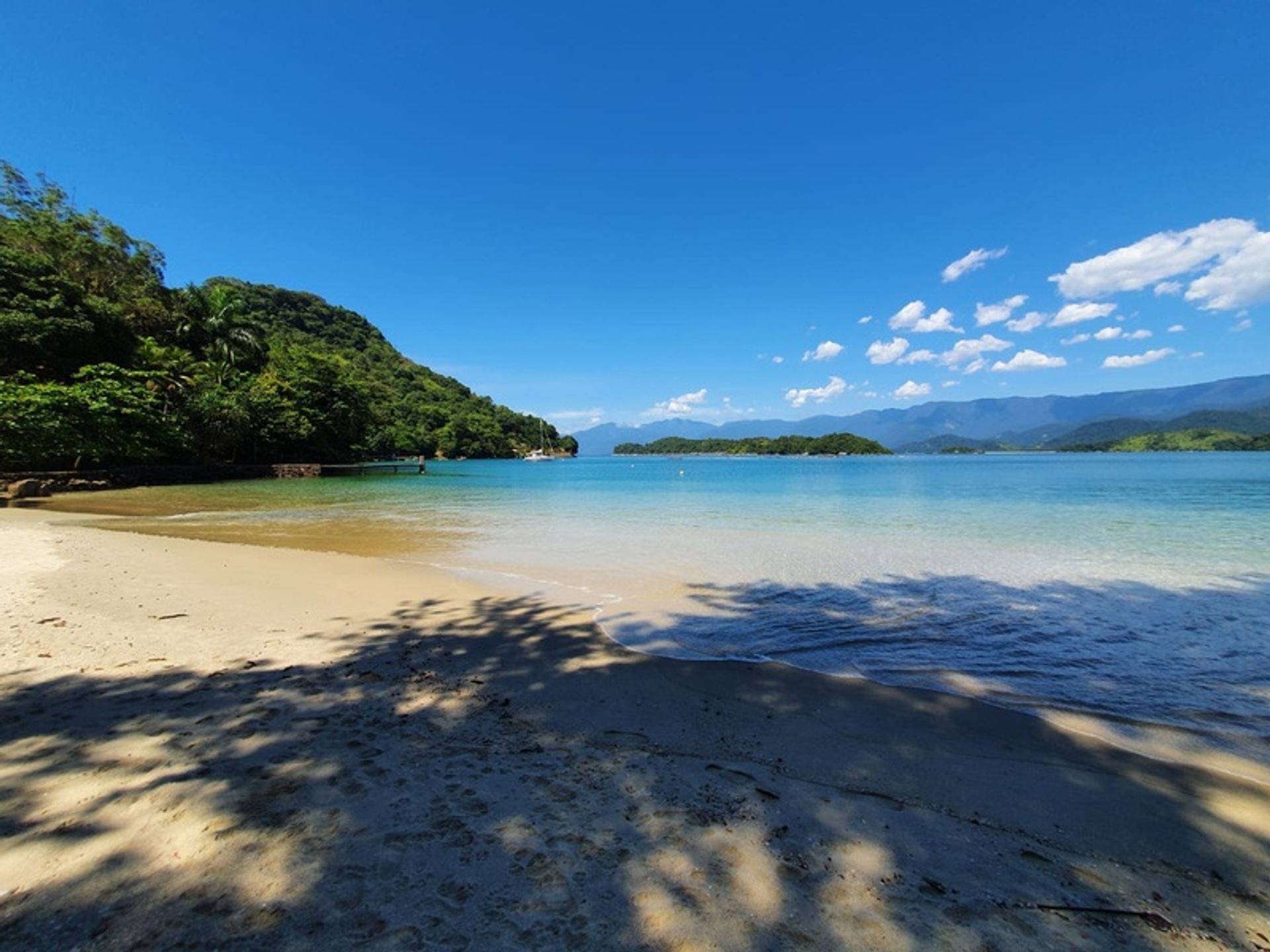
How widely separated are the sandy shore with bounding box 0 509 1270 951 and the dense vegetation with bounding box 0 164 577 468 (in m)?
28.9

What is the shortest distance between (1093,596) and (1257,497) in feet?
75.3

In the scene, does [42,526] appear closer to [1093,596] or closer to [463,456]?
[1093,596]

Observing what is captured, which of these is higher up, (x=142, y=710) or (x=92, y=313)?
(x=92, y=313)

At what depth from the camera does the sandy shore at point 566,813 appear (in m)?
1.89

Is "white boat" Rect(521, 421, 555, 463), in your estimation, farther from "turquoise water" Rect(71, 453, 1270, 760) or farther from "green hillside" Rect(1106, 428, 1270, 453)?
"green hillside" Rect(1106, 428, 1270, 453)

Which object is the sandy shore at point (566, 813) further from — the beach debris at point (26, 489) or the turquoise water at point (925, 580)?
the beach debris at point (26, 489)

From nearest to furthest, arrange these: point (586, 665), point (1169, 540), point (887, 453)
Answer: point (586, 665) < point (1169, 540) < point (887, 453)

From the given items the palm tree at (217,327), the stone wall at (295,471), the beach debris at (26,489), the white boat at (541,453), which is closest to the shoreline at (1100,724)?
the beach debris at (26,489)

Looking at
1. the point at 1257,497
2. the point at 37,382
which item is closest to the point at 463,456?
the point at 37,382

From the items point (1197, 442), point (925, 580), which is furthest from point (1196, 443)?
point (925, 580)

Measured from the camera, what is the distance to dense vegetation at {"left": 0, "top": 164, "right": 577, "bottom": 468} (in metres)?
25.7

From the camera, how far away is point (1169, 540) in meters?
11.9

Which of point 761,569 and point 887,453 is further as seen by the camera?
point 887,453

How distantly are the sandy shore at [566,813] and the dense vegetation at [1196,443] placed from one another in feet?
538
